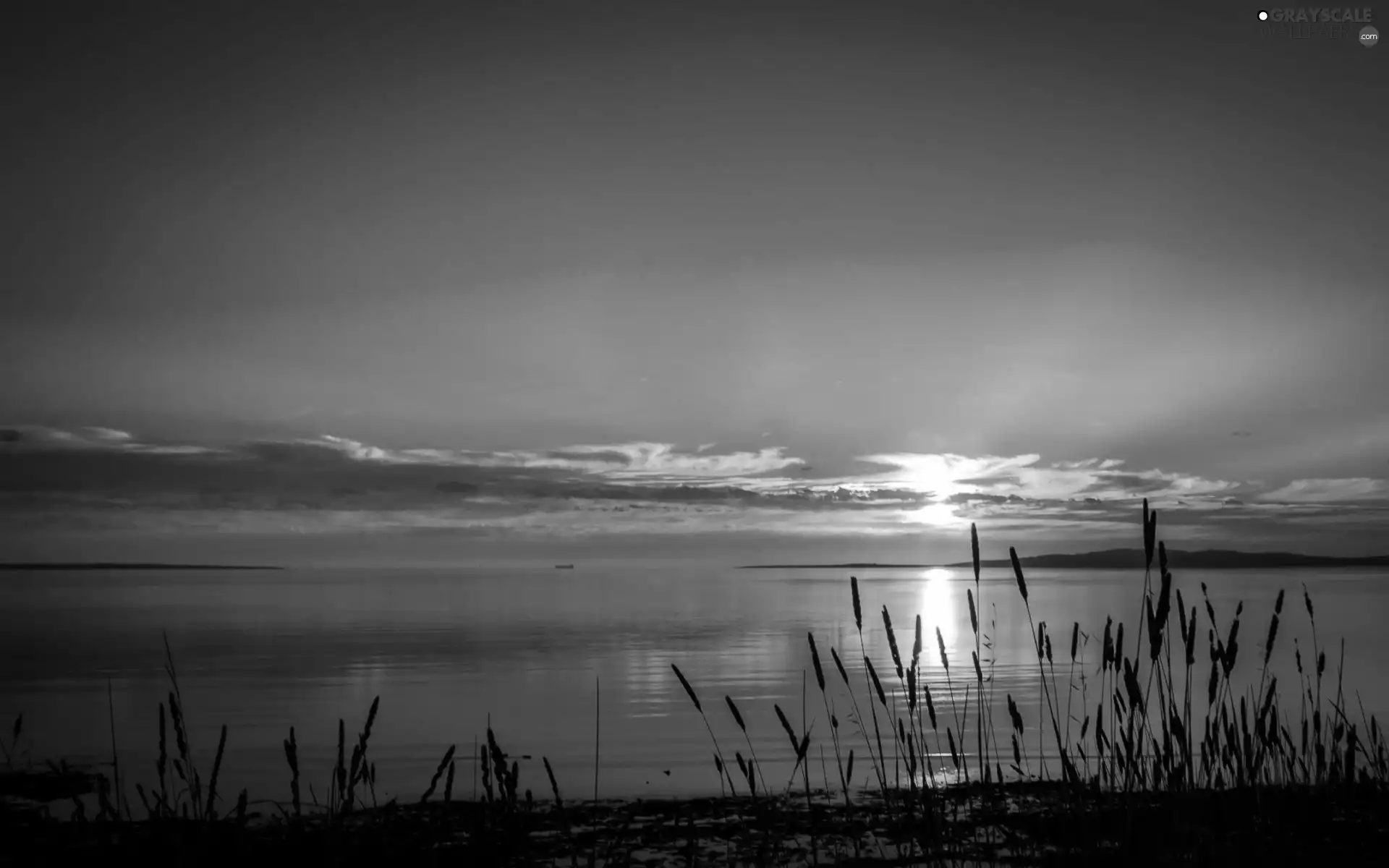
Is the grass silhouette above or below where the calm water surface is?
above

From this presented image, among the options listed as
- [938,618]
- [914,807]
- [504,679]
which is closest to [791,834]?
[914,807]

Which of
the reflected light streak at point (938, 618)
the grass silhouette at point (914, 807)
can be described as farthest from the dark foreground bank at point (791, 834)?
the reflected light streak at point (938, 618)

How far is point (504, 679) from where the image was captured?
85.2ft

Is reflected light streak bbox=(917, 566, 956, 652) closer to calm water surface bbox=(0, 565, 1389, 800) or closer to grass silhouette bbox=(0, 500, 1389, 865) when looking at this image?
calm water surface bbox=(0, 565, 1389, 800)

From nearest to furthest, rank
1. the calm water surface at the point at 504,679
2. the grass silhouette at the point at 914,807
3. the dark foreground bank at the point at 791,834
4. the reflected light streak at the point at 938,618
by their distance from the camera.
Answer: the grass silhouette at the point at 914,807, the dark foreground bank at the point at 791,834, the calm water surface at the point at 504,679, the reflected light streak at the point at 938,618

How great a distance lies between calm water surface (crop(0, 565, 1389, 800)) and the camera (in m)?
15.6

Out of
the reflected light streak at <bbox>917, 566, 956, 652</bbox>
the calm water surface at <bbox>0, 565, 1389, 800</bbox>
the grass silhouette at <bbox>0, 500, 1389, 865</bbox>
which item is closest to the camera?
the grass silhouette at <bbox>0, 500, 1389, 865</bbox>

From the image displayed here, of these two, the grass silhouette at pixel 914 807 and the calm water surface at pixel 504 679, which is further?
the calm water surface at pixel 504 679

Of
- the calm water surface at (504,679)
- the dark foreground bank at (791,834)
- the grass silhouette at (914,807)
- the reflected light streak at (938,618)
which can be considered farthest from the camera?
the reflected light streak at (938,618)

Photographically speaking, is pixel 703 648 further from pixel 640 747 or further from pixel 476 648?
pixel 640 747

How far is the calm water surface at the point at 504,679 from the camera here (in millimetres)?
15648

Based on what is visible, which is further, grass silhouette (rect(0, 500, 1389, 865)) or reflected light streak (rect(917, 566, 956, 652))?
reflected light streak (rect(917, 566, 956, 652))

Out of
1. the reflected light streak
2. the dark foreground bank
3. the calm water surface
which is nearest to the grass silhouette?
the dark foreground bank

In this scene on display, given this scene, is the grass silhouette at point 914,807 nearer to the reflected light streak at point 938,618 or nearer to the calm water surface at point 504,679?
the calm water surface at point 504,679
